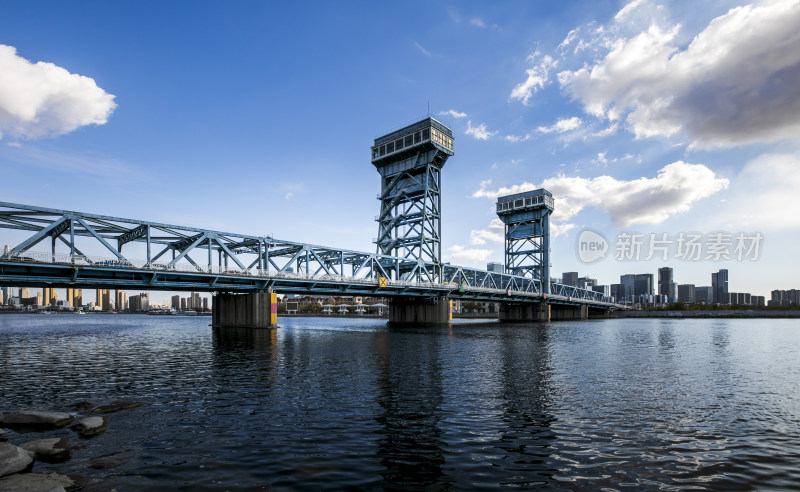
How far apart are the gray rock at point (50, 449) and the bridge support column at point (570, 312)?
179557mm

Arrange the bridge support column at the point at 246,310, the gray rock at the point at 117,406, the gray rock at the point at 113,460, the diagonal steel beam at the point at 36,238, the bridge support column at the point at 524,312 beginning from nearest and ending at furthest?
the gray rock at the point at 113,460 → the gray rock at the point at 117,406 → the diagonal steel beam at the point at 36,238 → the bridge support column at the point at 246,310 → the bridge support column at the point at 524,312

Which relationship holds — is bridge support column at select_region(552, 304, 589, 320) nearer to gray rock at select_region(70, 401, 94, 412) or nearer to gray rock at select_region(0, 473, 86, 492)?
gray rock at select_region(70, 401, 94, 412)

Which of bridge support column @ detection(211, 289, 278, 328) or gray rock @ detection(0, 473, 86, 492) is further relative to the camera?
bridge support column @ detection(211, 289, 278, 328)

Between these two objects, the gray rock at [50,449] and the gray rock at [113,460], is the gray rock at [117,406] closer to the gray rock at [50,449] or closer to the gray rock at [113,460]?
the gray rock at [50,449]

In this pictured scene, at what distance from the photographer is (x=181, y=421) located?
50.5 feet

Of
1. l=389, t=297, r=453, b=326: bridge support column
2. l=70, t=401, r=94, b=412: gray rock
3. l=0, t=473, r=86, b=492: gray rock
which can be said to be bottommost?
l=389, t=297, r=453, b=326: bridge support column

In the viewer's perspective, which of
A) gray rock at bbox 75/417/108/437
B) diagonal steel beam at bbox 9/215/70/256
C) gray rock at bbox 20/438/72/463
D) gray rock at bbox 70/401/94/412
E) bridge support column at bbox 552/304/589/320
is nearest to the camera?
gray rock at bbox 20/438/72/463

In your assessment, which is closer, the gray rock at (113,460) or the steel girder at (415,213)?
the gray rock at (113,460)

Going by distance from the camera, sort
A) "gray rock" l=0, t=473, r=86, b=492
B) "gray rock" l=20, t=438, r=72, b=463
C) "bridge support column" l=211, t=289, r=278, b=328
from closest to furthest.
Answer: "gray rock" l=0, t=473, r=86, b=492
"gray rock" l=20, t=438, r=72, b=463
"bridge support column" l=211, t=289, r=278, b=328

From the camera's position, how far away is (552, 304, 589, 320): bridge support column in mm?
174625

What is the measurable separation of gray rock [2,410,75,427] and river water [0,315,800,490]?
102 cm

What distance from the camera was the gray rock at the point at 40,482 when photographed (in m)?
9.05

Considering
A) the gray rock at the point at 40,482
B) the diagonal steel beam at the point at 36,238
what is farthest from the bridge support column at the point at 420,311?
the gray rock at the point at 40,482

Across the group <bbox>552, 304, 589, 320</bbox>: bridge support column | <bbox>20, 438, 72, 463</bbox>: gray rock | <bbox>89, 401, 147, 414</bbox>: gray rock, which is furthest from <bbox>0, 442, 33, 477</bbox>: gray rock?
<bbox>552, 304, 589, 320</bbox>: bridge support column
